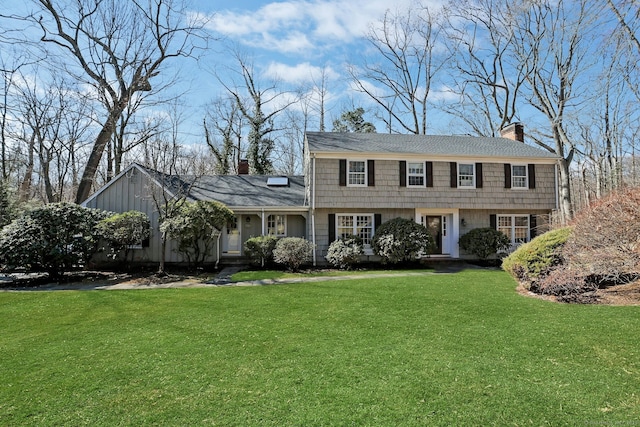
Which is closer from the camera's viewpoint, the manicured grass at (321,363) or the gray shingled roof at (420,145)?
the manicured grass at (321,363)

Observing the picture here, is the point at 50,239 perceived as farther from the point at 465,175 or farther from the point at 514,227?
the point at 514,227

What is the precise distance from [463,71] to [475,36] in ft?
7.44

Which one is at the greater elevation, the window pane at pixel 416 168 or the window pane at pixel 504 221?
the window pane at pixel 416 168

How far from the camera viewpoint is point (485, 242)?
600 inches

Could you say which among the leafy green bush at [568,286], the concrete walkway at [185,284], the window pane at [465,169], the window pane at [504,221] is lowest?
the concrete walkway at [185,284]

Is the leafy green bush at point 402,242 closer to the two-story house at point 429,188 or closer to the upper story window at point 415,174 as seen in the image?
the two-story house at point 429,188

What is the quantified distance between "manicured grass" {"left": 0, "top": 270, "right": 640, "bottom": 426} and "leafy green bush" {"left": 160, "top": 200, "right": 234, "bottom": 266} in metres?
4.76

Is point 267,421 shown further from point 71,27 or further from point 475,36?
point 475,36

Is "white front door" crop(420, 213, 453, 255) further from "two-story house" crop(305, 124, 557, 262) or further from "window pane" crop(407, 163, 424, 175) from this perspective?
"window pane" crop(407, 163, 424, 175)

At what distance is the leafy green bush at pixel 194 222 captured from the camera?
12.4 m

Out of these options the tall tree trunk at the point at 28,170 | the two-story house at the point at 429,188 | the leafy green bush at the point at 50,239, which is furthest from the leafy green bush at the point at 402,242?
the tall tree trunk at the point at 28,170

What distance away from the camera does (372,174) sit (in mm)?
15586

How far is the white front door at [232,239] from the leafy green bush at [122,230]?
11.7 ft

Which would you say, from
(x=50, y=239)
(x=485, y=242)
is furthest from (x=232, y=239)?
(x=485, y=242)
